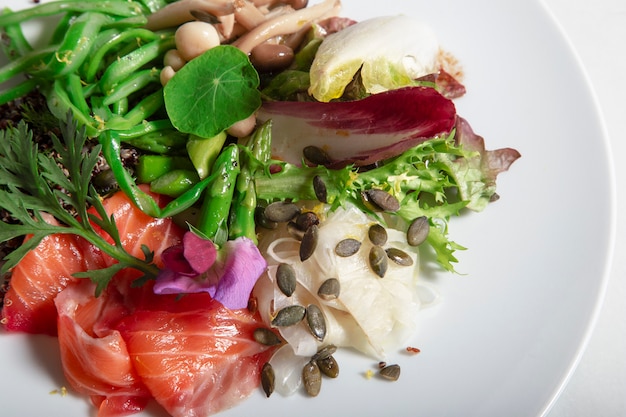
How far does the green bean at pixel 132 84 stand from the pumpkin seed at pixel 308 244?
1176mm

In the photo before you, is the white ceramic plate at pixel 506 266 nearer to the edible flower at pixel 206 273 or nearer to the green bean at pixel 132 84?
the edible flower at pixel 206 273

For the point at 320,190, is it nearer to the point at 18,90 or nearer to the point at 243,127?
the point at 243,127

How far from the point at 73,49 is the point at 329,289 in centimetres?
172

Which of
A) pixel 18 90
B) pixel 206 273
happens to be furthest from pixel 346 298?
pixel 18 90

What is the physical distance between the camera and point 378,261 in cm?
272

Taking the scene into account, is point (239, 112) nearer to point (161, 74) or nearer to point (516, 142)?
point (161, 74)

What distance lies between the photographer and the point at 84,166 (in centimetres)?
257

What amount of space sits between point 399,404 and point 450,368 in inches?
10.8

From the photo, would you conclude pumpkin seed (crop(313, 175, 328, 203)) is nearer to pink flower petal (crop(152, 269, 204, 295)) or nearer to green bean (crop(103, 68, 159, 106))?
pink flower petal (crop(152, 269, 204, 295))

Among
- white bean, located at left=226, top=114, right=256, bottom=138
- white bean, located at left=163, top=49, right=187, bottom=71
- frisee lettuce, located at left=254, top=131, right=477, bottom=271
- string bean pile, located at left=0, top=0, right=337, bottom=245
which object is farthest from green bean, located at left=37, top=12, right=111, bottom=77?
frisee lettuce, located at left=254, top=131, right=477, bottom=271

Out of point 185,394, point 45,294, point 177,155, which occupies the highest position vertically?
point 177,155

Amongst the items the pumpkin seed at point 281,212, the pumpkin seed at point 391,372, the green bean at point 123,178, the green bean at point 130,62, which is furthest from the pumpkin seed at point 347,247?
the green bean at point 130,62

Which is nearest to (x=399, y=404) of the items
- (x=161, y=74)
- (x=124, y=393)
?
(x=124, y=393)

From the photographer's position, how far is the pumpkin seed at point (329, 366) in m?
2.61
